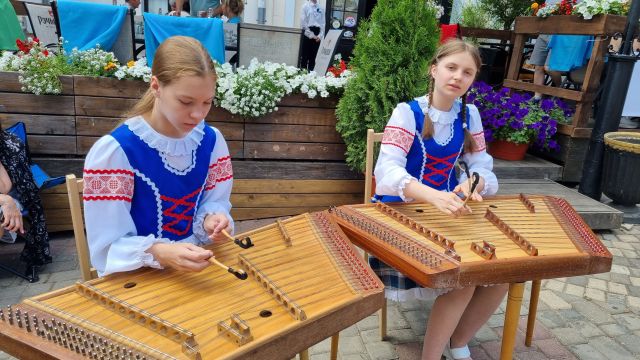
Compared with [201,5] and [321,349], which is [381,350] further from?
[201,5]

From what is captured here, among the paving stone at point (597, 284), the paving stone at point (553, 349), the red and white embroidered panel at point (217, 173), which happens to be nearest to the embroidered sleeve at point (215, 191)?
the red and white embroidered panel at point (217, 173)

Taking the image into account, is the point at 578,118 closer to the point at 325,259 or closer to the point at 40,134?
the point at 325,259

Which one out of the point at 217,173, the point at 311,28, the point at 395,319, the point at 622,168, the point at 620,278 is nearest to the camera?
the point at 217,173

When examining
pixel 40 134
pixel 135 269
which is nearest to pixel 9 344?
pixel 135 269

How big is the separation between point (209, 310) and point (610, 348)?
8.16 feet

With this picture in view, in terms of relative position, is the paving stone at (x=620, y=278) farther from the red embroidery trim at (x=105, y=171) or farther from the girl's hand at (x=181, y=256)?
the red embroidery trim at (x=105, y=171)

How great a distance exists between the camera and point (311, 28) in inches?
331

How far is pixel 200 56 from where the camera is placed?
153 cm

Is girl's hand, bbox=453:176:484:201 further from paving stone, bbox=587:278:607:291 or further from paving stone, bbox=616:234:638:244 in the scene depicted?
paving stone, bbox=616:234:638:244

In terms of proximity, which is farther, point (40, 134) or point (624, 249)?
point (624, 249)

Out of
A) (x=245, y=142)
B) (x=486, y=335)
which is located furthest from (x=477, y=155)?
(x=245, y=142)

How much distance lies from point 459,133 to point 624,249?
258 cm

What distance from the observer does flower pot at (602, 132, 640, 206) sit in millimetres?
4461

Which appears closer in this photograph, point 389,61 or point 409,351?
point 409,351
